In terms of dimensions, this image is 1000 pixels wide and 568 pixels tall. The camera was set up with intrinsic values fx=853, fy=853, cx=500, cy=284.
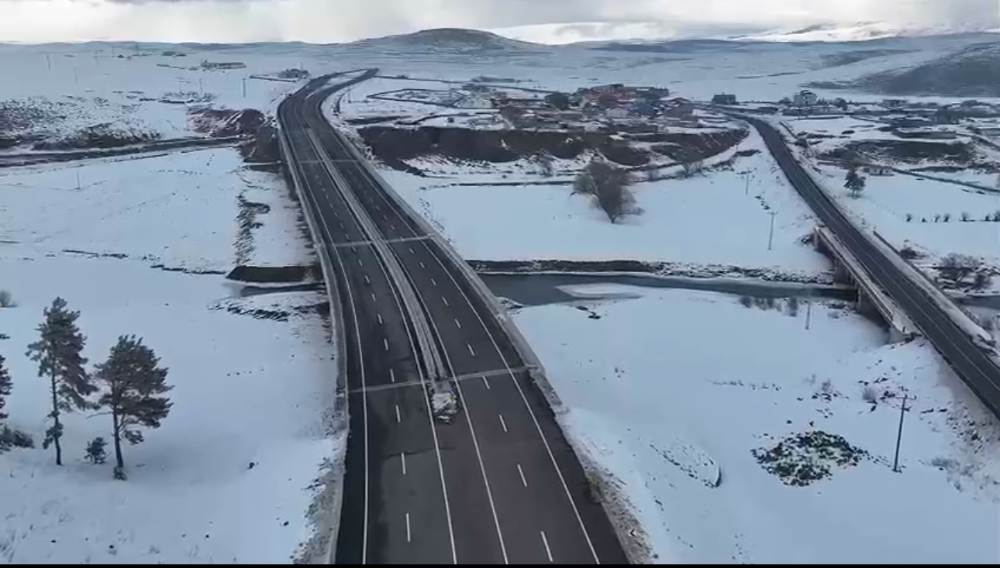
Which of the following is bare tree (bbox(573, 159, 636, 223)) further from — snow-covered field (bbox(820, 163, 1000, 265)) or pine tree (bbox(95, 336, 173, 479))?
pine tree (bbox(95, 336, 173, 479))

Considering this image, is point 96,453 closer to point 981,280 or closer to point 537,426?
point 537,426

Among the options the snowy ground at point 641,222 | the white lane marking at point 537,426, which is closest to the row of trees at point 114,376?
the white lane marking at point 537,426

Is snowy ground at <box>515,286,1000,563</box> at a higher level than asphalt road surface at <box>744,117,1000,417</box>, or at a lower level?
lower

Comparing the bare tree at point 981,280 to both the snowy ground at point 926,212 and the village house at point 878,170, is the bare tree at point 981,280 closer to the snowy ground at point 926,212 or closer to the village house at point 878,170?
the snowy ground at point 926,212

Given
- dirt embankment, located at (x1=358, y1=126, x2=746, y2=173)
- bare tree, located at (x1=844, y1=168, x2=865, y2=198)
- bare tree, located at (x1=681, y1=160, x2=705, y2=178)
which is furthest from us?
dirt embankment, located at (x1=358, y1=126, x2=746, y2=173)

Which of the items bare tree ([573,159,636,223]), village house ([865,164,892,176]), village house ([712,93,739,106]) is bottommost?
bare tree ([573,159,636,223])

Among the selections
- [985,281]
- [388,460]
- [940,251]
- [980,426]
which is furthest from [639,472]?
[940,251]

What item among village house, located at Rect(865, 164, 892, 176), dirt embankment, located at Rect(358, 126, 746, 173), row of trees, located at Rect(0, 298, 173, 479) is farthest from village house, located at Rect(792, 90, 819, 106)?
row of trees, located at Rect(0, 298, 173, 479)
